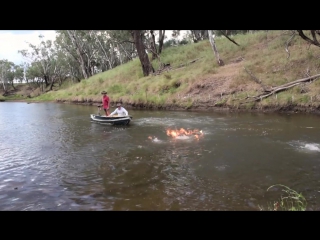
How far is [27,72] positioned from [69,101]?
1454 inches

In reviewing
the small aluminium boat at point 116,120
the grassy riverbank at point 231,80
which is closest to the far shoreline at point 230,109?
the grassy riverbank at point 231,80

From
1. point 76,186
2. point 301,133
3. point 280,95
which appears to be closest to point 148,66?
point 280,95

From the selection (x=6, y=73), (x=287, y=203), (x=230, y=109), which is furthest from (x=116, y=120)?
(x=6, y=73)

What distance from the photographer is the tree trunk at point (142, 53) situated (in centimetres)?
2980

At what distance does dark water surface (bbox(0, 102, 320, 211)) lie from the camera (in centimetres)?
648

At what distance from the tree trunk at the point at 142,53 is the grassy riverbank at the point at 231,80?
1.23 metres

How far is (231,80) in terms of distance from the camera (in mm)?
21641

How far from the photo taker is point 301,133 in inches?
486

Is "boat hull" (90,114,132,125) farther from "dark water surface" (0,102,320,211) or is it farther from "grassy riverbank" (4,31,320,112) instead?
"grassy riverbank" (4,31,320,112)

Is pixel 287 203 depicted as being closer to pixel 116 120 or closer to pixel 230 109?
pixel 116 120

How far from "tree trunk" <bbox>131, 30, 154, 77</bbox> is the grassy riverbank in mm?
1225

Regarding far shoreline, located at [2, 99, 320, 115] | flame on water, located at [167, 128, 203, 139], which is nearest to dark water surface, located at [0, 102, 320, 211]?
flame on water, located at [167, 128, 203, 139]

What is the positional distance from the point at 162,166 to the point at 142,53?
23.1m

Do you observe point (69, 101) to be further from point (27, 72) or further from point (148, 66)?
point (27, 72)
